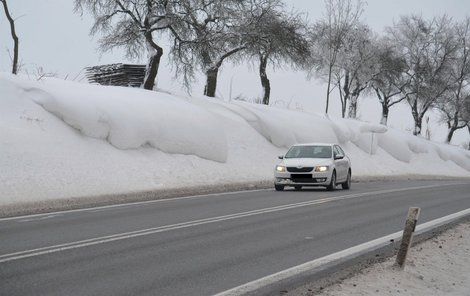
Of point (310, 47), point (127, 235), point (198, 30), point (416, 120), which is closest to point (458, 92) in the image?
point (416, 120)

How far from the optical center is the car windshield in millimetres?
21006

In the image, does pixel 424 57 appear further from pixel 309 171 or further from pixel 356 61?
pixel 309 171

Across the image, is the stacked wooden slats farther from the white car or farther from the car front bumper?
the car front bumper

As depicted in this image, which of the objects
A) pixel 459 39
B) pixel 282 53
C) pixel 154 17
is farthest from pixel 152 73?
pixel 459 39

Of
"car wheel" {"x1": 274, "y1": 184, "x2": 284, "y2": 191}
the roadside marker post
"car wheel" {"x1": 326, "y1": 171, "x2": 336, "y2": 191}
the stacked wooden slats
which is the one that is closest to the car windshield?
"car wheel" {"x1": 326, "y1": 171, "x2": 336, "y2": 191}

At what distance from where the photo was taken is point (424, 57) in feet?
204

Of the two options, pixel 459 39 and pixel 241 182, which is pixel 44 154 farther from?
pixel 459 39

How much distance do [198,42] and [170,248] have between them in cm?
2588

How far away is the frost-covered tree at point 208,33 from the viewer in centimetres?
3334

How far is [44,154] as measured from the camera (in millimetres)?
17891

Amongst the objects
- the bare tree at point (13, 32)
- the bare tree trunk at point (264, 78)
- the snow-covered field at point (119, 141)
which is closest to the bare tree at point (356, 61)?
the bare tree trunk at point (264, 78)

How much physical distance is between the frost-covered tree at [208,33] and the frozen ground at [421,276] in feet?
83.6

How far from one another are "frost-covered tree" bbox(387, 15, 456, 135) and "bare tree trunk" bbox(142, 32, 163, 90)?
35777 millimetres

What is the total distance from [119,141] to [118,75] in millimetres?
14605
